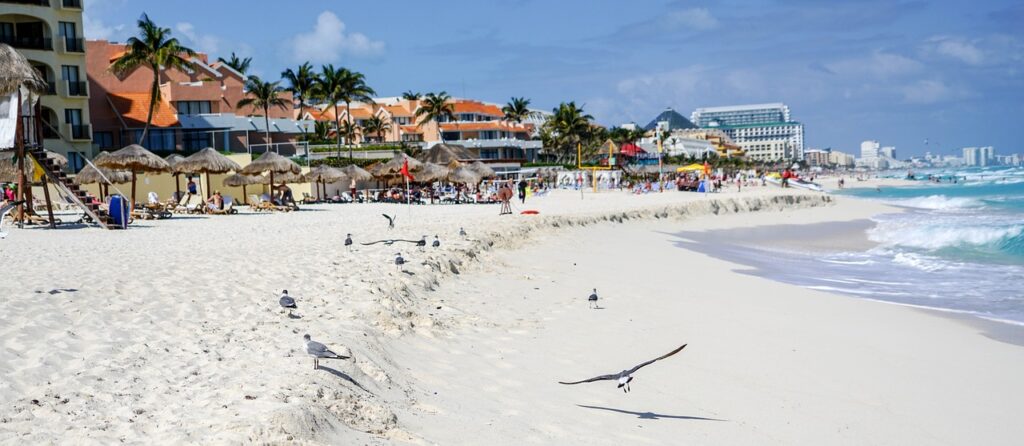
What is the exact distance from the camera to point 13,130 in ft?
57.9

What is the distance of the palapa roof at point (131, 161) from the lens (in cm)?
2288

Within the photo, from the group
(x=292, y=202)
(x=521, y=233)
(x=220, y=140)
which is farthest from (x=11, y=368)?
(x=220, y=140)

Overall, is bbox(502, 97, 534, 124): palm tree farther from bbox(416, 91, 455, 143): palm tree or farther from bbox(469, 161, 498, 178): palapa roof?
bbox(469, 161, 498, 178): palapa roof

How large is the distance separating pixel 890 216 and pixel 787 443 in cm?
3390

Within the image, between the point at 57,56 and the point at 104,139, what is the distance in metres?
6.26

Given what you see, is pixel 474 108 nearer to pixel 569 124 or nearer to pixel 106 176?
pixel 569 124

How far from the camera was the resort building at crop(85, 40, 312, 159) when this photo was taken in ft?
134

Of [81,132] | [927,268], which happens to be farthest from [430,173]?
[927,268]

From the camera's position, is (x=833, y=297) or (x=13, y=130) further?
(x=13, y=130)

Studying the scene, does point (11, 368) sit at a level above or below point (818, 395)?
above

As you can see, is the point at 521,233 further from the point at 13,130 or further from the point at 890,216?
the point at 890,216

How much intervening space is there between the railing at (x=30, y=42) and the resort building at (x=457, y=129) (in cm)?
3153

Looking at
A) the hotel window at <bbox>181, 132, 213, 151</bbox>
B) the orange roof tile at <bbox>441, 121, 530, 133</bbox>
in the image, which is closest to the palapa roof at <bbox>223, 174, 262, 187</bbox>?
the hotel window at <bbox>181, 132, 213, 151</bbox>

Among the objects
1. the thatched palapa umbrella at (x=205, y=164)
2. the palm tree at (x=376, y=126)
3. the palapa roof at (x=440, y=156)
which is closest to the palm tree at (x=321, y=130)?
the palm tree at (x=376, y=126)
